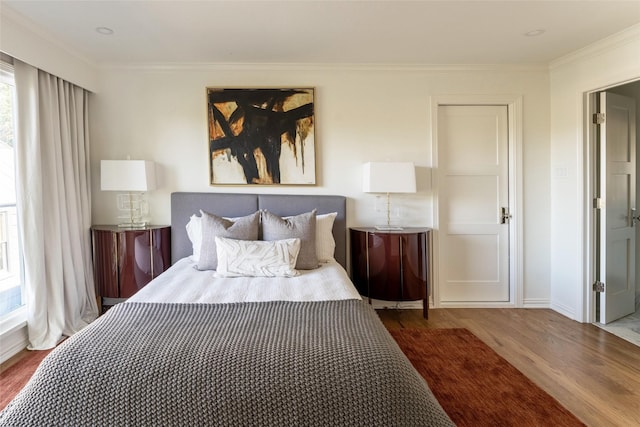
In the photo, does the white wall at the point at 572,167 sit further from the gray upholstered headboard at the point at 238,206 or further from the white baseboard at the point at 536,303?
the gray upholstered headboard at the point at 238,206

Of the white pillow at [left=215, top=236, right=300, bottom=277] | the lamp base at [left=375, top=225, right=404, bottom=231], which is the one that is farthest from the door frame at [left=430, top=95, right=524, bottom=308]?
the white pillow at [left=215, top=236, right=300, bottom=277]

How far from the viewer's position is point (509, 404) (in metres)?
2.03

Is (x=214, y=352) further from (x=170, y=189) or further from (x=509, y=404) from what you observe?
(x=170, y=189)

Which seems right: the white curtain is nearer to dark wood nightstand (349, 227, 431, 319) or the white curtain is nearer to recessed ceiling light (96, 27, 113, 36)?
recessed ceiling light (96, 27, 113, 36)

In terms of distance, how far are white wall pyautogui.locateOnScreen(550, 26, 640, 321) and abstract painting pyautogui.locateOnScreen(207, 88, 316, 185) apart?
235 centimetres

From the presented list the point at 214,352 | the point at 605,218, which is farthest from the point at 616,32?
the point at 214,352

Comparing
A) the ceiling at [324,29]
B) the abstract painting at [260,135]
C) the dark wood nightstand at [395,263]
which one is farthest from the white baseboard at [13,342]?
the dark wood nightstand at [395,263]

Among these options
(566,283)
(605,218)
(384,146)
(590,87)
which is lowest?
(566,283)

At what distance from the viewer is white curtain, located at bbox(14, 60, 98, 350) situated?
2646 millimetres

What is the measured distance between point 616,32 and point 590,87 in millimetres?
449

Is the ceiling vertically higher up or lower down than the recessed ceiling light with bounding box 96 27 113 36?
lower down

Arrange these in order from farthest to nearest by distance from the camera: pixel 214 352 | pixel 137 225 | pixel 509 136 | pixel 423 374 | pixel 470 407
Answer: pixel 509 136 → pixel 137 225 → pixel 423 374 → pixel 470 407 → pixel 214 352

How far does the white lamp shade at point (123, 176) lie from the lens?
10.4 feet

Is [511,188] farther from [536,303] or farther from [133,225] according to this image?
[133,225]
